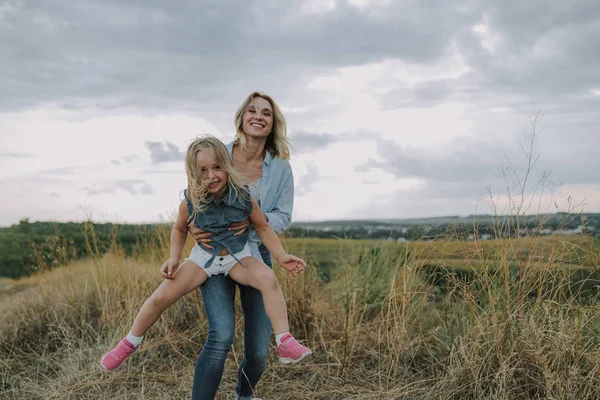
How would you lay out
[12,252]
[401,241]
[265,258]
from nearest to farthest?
[265,258] < [401,241] < [12,252]

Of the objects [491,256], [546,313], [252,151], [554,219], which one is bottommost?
[546,313]

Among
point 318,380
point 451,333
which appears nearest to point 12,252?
point 318,380

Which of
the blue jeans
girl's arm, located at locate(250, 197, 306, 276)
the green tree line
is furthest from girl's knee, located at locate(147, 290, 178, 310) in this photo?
the green tree line

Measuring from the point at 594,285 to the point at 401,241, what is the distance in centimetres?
313

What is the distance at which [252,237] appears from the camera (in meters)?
3.14

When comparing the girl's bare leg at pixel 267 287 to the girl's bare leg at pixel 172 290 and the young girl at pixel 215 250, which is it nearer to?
the young girl at pixel 215 250

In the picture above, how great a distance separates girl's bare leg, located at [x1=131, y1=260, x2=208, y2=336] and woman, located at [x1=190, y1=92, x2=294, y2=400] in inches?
2.9

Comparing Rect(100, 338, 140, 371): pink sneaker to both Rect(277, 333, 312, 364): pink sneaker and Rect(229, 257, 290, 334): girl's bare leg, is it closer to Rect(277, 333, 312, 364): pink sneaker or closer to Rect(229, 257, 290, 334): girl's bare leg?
Rect(229, 257, 290, 334): girl's bare leg

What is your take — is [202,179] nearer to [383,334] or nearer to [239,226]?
[239,226]

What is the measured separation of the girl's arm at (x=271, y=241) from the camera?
9.66ft

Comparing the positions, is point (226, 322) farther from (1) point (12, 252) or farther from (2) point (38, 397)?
(1) point (12, 252)

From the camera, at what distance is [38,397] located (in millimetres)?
4500

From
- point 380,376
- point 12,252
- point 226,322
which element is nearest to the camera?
point 226,322

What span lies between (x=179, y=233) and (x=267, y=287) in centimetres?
60
